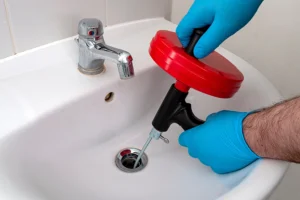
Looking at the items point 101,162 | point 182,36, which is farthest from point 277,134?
point 101,162

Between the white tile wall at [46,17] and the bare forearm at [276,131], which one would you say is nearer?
the bare forearm at [276,131]

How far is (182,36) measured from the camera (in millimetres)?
486

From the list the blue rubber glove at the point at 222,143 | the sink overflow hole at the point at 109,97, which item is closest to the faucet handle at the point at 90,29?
the sink overflow hole at the point at 109,97

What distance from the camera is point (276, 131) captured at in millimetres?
431

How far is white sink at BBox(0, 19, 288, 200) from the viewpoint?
454mm

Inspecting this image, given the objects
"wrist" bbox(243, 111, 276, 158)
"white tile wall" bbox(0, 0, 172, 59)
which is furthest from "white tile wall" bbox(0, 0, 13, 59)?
"wrist" bbox(243, 111, 276, 158)

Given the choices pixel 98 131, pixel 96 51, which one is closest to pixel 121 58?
pixel 96 51

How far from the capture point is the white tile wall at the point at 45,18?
532 mm

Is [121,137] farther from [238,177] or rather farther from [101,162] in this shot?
[238,177]

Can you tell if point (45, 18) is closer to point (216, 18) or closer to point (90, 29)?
point (90, 29)

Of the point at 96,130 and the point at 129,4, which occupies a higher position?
the point at 129,4

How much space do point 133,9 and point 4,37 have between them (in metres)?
0.28

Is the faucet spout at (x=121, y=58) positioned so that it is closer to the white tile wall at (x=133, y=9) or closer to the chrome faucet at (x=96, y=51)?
the chrome faucet at (x=96, y=51)

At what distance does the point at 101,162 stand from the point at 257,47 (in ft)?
1.50
